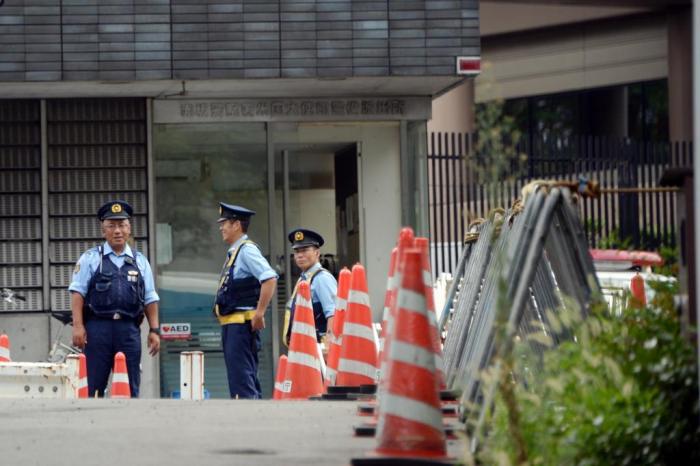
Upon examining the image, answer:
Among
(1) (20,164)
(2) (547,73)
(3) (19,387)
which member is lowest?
(3) (19,387)

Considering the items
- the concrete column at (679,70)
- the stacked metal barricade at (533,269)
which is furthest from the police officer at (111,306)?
the concrete column at (679,70)

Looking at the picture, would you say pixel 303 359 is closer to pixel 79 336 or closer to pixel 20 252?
pixel 79 336

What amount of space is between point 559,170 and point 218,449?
43.9ft

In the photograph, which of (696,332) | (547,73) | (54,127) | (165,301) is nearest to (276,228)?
(165,301)

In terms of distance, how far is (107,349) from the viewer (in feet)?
41.1

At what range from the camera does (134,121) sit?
1716cm

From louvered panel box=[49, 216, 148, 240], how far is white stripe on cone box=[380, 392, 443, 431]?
35.6ft

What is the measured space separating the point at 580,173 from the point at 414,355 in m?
13.2

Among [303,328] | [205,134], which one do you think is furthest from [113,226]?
→ [205,134]

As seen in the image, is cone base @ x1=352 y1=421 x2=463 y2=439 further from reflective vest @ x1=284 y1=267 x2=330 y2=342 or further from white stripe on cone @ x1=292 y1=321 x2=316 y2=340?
reflective vest @ x1=284 y1=267 x2=330 y2=342

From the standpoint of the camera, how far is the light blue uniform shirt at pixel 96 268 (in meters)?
12.7

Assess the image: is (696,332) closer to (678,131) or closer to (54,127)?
(54,127)

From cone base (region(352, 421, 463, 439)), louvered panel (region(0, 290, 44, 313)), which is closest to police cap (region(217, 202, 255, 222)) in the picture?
louvered panel (region(0, 290, 44, 313))

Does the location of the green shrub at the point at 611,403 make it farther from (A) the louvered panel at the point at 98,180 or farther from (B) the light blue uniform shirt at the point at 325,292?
(A) the louvered panel at the point at 98,180
